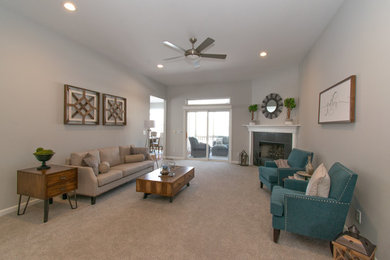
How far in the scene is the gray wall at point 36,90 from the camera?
2.63 metres

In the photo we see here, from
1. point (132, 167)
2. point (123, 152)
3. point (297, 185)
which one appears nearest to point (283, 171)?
point (297, 185)

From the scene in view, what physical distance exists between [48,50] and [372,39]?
4.69 meters

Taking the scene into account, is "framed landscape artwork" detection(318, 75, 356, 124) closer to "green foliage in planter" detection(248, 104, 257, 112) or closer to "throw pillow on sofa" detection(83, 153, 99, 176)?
"green foliage in planter" detection(248, 104, 257, 112)

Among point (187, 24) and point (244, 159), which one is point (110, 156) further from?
point (244, 159)

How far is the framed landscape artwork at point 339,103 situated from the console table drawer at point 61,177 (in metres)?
3.99

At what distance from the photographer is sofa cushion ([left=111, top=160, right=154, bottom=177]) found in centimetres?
371

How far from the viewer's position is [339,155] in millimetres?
2488

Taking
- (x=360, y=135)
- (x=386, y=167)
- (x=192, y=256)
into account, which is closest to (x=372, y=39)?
(x=360, y=135)

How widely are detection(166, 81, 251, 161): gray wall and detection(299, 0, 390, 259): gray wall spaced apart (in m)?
3.47

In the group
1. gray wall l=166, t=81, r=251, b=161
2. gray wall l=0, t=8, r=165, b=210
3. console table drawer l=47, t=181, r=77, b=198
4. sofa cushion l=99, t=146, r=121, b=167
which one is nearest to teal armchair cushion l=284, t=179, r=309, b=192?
console table drawer l=47, t=181, r=77, b=198

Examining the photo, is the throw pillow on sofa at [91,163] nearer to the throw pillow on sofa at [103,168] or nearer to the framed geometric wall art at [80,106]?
the throw pillow on sofa at [103,168]

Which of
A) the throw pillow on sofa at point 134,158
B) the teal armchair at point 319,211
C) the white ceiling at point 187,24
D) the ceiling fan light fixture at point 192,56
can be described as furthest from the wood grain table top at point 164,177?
the white ceiling at point 187,24

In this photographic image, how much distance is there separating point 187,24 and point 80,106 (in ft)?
8.91

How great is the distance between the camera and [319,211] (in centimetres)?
184
